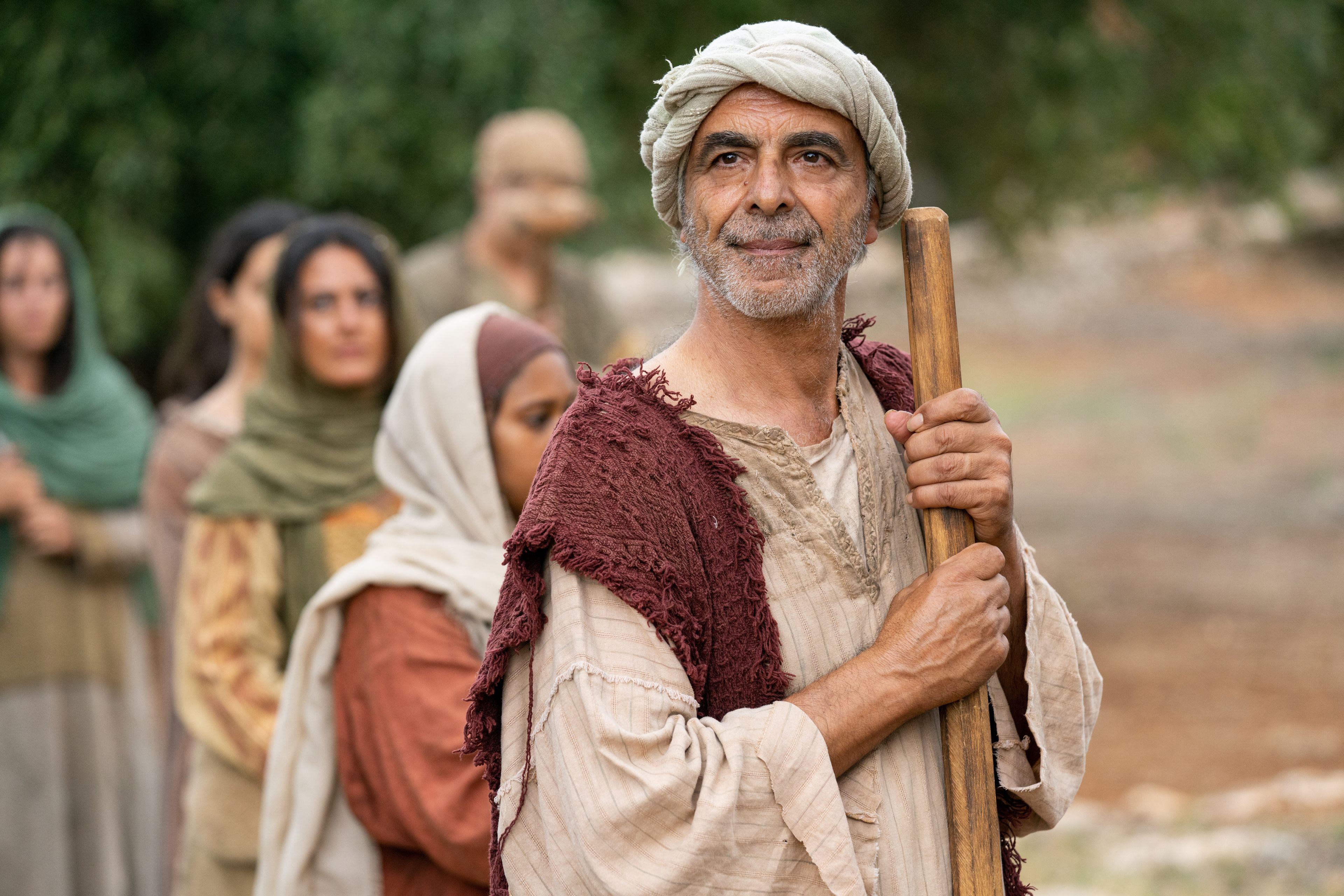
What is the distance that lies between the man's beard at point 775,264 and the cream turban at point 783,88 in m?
0.12

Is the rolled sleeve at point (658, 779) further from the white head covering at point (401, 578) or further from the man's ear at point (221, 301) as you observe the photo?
the man's ear at point (221, 301)

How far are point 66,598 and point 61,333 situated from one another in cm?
105

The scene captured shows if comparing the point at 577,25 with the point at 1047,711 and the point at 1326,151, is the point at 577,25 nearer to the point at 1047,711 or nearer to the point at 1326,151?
the point at 1047,711

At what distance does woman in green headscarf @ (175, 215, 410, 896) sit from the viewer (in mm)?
3705

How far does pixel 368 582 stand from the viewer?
115 inches

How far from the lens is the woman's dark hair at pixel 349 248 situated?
4.27 metres

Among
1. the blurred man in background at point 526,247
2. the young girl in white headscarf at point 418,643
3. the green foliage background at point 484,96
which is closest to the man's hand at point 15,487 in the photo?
the blurred man in background at point 526,247

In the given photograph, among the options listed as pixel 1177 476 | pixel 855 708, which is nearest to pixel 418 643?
pixel 855 708

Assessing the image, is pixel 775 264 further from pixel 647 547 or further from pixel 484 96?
pixel 484 96

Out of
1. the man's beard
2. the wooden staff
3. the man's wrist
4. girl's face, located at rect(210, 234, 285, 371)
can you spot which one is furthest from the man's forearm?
girl's face, located at rect(210, 234, 285, 371)

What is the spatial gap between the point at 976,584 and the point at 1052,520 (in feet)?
41.8

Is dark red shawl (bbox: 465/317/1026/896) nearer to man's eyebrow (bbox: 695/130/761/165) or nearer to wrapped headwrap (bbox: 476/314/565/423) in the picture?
man's eyebrow (bbox: 695/130/761/165)

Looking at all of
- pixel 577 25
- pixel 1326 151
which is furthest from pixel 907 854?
pixel 1326 151

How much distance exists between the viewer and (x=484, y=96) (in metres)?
6.79
